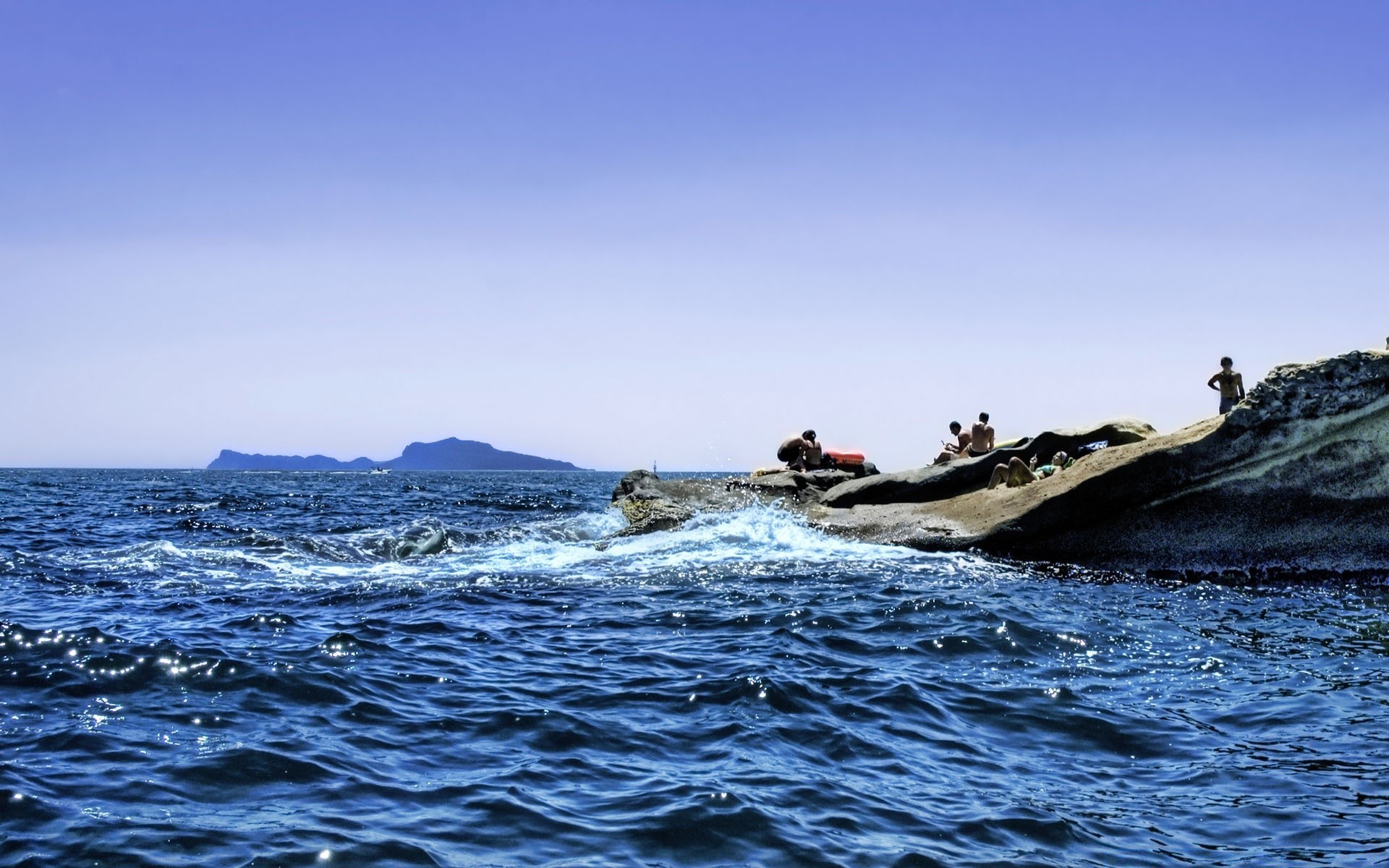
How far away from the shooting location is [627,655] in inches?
426

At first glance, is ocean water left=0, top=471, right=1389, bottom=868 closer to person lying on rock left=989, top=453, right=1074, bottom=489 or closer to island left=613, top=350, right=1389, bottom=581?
island left=613, top=350, right=1389, bottom=581

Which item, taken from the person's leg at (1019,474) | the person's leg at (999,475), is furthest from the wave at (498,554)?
the person's leg at (999,475)

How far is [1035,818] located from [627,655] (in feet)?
17.2

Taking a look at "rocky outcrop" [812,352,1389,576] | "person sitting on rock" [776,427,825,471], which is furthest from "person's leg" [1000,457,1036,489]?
"person sitting on rock" [776,427,825,471]

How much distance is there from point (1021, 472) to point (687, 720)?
46.4 feet

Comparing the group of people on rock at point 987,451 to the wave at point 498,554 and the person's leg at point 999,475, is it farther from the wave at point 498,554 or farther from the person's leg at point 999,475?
the wave at point 498,554

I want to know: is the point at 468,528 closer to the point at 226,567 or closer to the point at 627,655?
the point at 226,567

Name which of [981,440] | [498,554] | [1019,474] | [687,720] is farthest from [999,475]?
[687,720]

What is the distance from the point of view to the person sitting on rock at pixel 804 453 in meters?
27.3

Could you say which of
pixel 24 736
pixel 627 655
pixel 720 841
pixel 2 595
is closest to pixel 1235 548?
pixel 627 655

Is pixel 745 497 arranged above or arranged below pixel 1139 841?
above

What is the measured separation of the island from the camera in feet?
53.9

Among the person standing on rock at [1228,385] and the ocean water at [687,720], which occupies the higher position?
the person standing on rock at [1228,385]

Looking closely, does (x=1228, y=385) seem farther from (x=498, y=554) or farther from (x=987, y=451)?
(x=498, y=554)
